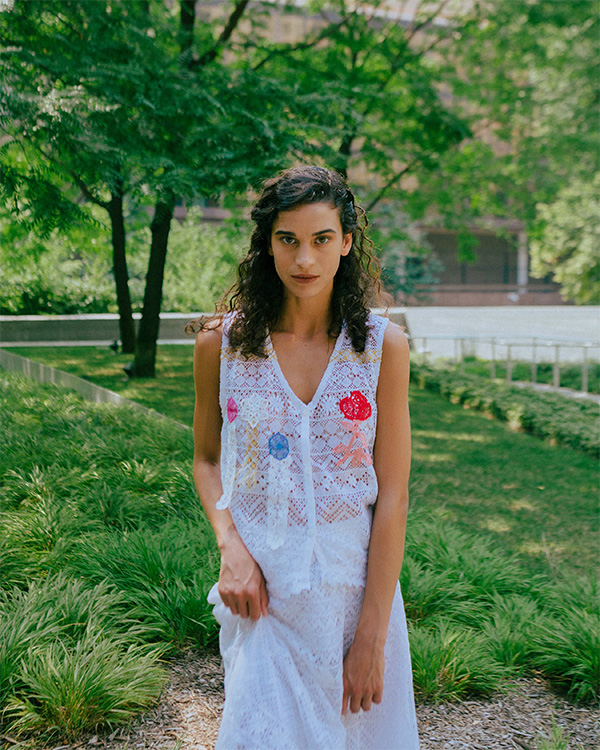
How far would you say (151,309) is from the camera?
33.0 ft

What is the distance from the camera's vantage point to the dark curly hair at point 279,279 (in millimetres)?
1677

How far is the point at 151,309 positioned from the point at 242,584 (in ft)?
Result: 29.1

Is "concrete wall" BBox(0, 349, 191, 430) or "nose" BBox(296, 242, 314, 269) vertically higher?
"nose" BBox(296, 242, 314, 269)

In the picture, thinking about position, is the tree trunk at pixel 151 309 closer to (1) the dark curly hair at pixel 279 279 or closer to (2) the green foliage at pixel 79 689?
(2) the green foliage at pixel 79 689

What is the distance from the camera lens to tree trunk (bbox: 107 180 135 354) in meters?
10.1

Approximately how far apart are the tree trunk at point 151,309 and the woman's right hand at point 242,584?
872cm

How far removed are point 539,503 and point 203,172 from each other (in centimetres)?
439


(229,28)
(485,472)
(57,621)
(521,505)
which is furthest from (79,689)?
(229,28)

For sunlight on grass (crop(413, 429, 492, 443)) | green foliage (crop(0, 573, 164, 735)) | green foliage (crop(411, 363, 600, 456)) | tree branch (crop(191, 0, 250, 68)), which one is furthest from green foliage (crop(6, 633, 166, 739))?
tree branch (crop(191, 0, 250, 68))

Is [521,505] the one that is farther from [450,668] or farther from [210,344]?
[210,344]

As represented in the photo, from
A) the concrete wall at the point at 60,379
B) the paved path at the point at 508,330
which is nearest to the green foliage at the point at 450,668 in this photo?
the concrete wall at the point at 60,379

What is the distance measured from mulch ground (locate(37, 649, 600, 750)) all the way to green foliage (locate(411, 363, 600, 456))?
598 cm

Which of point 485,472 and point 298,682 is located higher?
point 298,682

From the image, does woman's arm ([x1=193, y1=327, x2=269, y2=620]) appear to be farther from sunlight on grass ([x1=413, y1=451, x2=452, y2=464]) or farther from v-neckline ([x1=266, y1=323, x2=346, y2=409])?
sunlight on grass ([x1=413, y1=451, x2=452, y2=464])
